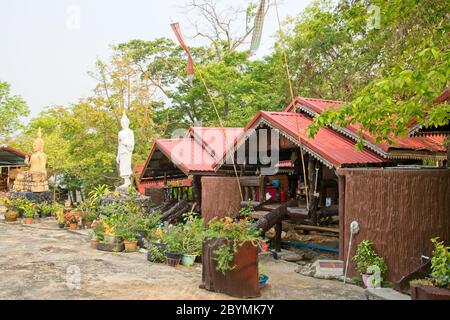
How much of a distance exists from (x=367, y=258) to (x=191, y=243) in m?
4.43

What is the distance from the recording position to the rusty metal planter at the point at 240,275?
831cm

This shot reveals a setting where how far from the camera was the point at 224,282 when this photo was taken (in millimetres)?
8438

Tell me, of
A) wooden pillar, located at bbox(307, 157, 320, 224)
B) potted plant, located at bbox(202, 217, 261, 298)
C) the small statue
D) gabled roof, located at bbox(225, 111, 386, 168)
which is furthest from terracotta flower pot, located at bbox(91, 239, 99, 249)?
wooden pillar, located at bbox(307, 157, 320, 224)

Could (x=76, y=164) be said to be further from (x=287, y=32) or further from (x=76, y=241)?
(x=287, y=32)

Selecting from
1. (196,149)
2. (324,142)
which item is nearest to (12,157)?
(196,149)

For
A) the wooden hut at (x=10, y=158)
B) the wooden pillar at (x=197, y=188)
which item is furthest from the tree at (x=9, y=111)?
the wooden pillar at (x=197, y=188)

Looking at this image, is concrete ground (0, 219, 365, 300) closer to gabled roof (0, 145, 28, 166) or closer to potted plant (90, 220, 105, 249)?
potted plant (90, 220, 105, 249)

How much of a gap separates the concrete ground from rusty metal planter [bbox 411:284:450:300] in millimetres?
1726

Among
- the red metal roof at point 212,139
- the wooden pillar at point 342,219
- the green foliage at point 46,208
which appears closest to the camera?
the wooden pillar at point 342,219

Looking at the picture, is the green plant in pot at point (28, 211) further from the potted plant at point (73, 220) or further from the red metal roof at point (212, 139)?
the red metal roof at point (212, 139)

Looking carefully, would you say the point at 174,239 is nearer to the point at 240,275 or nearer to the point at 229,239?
the point at 229,239

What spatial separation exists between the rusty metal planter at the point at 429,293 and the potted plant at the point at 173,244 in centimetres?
590

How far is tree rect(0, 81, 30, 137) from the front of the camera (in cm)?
3841

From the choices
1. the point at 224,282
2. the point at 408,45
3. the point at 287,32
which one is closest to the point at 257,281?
the point at 224,282
